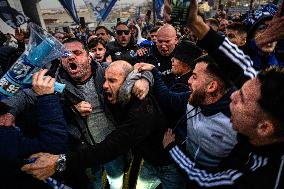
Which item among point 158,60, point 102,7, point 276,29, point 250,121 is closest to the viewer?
point 250,121

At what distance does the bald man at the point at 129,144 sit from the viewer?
1.98 metres

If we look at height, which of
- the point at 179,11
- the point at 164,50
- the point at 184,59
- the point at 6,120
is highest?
the point at 179,11

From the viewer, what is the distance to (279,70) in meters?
1.56

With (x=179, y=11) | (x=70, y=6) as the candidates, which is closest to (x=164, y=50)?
(x=179, y=11)

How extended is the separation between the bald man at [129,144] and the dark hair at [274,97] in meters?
0.93

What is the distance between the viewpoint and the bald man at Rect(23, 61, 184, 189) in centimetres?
198

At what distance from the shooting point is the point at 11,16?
27.1 feet

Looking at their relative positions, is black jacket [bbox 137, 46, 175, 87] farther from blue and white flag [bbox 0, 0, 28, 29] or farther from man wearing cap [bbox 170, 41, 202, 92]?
blue and white flag [bbox 0, 0, 28, 29]

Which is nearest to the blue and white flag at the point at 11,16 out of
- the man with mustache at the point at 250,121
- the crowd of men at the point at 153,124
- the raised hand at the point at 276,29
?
the crowd of men at the point at 153,124

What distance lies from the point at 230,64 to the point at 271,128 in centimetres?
60

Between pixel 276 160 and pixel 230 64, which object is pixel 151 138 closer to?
pixel 230 64

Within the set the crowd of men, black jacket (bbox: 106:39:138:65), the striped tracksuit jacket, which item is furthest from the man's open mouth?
black jacket (bbox: 106:39:138:65)

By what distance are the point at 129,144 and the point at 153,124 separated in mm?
256

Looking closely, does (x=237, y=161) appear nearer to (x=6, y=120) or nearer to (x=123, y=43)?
(x=6, y=120)
